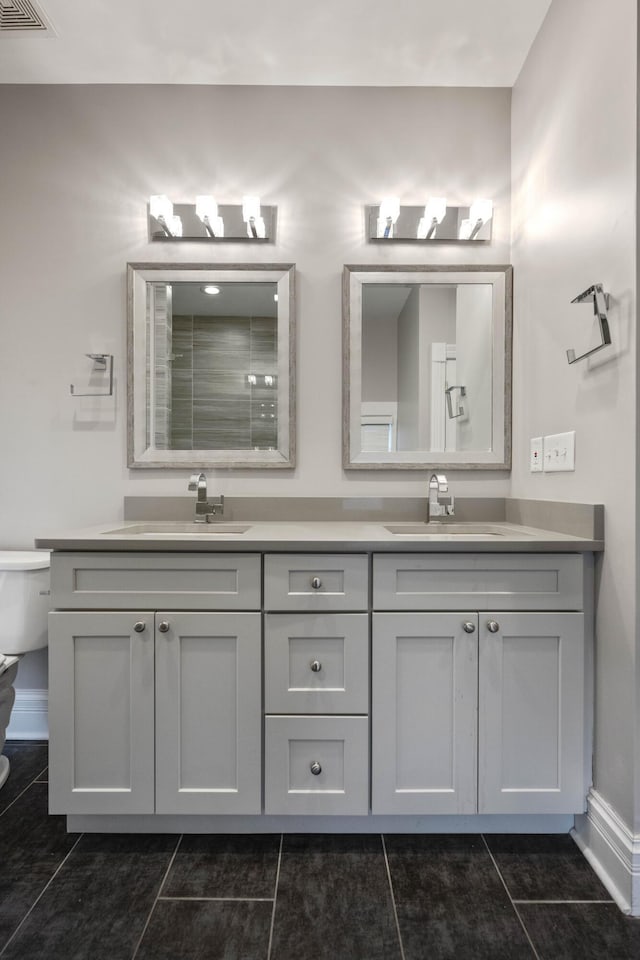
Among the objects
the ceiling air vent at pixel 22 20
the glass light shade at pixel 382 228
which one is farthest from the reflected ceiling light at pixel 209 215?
the ceiling air vent at pixel 22 20

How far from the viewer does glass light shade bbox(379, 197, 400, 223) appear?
1.88 metres

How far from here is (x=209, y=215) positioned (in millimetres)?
1896

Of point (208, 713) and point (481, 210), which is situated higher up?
point (481, 210)

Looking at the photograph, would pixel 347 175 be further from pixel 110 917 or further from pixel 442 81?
pixel 110 917

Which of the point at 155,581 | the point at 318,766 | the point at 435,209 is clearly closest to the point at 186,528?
the point at 155,581

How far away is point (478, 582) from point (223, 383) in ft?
3.84

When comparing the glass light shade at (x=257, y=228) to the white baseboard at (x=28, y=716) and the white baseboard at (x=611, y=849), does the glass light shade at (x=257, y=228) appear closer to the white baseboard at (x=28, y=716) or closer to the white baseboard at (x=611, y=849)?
the white baseboard at (x=28, y=716)

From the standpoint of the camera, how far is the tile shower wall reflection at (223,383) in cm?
195

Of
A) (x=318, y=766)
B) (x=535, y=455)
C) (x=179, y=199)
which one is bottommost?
(x=318, y=766)

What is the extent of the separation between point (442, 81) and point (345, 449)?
4.66ft

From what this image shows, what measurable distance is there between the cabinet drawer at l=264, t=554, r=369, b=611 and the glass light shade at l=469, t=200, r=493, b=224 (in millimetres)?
1382

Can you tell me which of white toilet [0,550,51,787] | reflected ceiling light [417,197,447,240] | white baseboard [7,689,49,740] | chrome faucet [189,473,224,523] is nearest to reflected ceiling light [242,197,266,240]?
reflected ceiling light [417,197,447,240]

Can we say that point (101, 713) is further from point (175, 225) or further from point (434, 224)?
point (434, 224)

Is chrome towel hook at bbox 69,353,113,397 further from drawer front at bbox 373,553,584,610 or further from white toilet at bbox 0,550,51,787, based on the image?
drawer front at bbox 373,553,584,610
